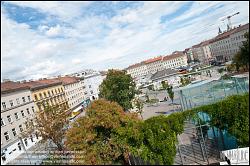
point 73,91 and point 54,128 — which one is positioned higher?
point 73,91

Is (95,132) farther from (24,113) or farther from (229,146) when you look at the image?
(24,113)

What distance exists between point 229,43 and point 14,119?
84.4 metres

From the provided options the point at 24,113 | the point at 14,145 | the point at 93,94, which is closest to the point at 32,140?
the point at 14,145

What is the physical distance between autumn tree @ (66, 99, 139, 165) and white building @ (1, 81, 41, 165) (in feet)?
35.5

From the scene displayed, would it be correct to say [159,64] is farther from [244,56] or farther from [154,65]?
[244,56]

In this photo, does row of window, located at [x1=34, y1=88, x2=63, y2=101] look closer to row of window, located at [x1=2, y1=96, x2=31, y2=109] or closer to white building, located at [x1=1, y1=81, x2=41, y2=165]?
row of window, located at [x1=2, y1=96, x2=31, y2=109]

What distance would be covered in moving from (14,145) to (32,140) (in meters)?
2.40

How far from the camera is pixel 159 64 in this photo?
508ft

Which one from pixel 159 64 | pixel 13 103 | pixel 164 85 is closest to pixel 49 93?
pixel 13 103

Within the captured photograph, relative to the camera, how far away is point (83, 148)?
17094 millimetres

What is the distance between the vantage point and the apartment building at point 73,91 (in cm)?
7276

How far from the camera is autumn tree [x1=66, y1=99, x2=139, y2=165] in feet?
56.1

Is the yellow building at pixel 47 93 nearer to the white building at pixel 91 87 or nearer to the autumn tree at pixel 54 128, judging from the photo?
the autumn tree at pixel 54 128

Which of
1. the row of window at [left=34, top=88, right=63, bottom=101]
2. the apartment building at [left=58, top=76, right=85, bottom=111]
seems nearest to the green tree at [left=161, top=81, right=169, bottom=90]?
the apartment building at [left=58, top=76, right=85, bottom=111]
